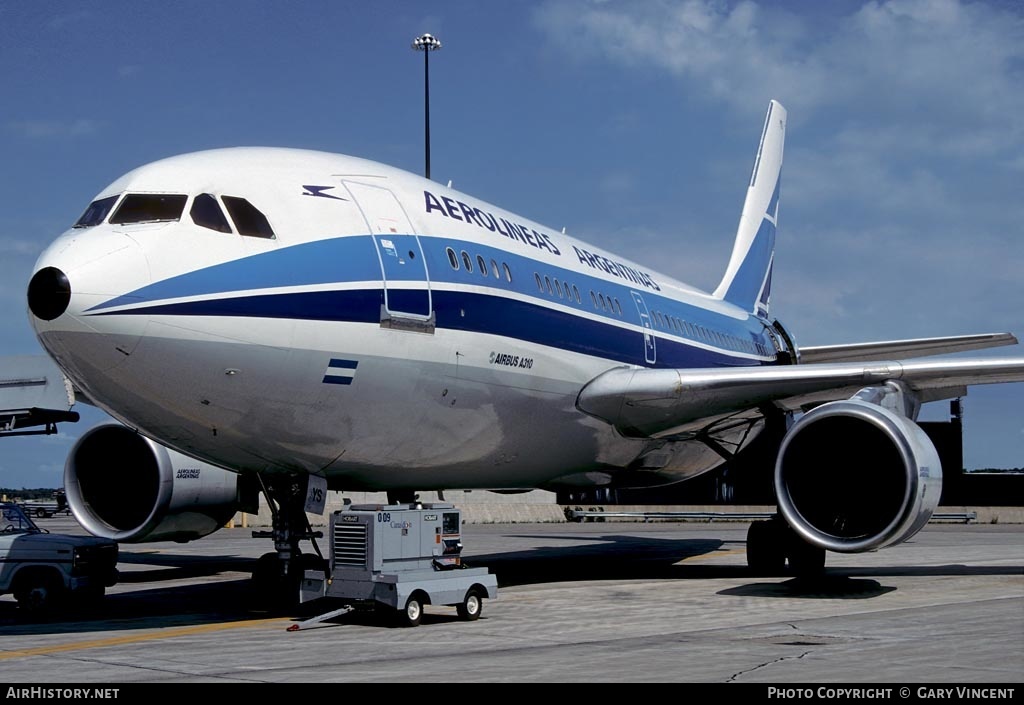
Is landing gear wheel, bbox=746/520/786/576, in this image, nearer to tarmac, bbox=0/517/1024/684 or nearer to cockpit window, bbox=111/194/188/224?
tarmac, bbox=0/517/1024/684

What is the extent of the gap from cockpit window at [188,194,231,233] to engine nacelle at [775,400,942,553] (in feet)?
21.8

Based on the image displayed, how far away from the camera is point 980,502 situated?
41688 mm

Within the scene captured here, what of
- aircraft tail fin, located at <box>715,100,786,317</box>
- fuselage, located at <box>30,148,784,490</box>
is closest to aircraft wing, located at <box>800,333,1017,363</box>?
aircraft tail fin, located at <box>715,100,786,317</box>

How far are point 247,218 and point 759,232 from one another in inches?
701

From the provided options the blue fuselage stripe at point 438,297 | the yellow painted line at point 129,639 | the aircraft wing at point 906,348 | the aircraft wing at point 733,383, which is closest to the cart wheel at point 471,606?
the yellow painted line at point 129,639

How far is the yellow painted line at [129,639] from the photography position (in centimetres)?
861

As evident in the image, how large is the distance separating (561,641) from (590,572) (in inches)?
312

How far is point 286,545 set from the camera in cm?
1114

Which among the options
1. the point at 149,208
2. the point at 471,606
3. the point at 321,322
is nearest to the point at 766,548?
the point at 471,606

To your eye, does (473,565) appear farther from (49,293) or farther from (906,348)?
(49,293)

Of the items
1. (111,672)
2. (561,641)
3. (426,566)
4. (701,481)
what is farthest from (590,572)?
(701,481)

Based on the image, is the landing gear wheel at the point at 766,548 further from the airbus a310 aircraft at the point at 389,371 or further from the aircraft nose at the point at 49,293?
the aircraft nose at the point at 49,293

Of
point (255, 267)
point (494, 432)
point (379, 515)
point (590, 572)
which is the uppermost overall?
point (255, 267)
